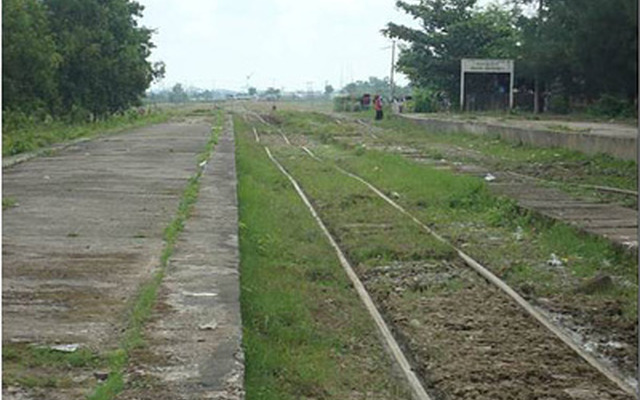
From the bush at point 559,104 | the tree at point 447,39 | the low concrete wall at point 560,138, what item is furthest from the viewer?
the tree at point 447,39

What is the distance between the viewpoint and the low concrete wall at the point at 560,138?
2531 centimetres

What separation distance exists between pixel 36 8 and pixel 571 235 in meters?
25.0

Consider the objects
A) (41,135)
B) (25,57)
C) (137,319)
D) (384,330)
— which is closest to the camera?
(137,319)

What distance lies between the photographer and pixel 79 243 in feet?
35.8

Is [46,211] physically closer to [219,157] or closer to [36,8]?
[219,157]

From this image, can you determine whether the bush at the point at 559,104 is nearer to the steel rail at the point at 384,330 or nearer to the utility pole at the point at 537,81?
the utility pole at the point at 537,81

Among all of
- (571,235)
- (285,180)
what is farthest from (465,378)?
(285,180)

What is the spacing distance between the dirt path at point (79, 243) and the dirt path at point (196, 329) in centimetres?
30

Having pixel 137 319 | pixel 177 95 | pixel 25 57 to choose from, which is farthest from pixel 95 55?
pixel 177 95

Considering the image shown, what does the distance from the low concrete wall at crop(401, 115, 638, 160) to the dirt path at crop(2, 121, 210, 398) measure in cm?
1029

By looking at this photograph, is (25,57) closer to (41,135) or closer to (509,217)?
(41,135)

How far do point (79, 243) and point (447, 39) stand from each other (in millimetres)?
58318

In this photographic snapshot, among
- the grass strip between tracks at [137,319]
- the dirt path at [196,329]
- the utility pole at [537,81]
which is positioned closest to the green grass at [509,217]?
the grass strip between tracks at [137,319]

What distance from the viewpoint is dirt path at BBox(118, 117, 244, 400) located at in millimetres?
5773
